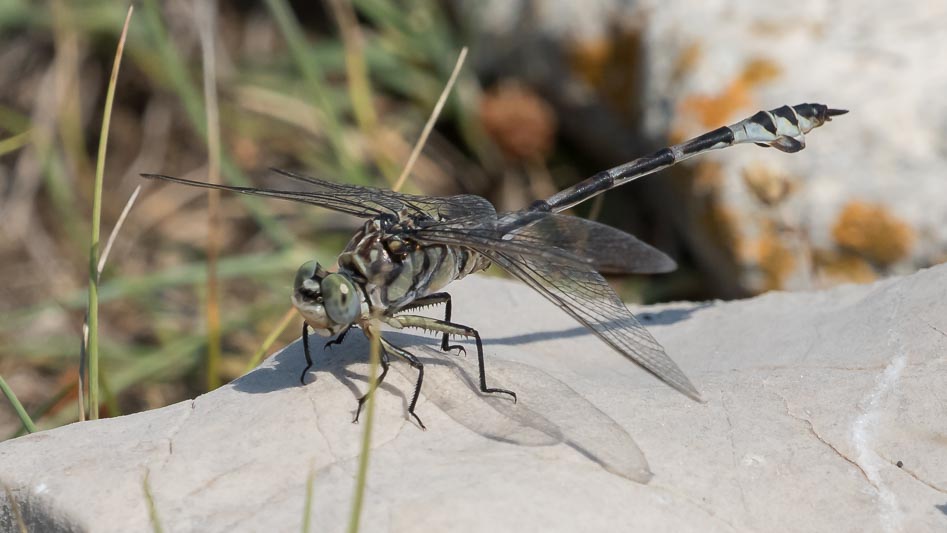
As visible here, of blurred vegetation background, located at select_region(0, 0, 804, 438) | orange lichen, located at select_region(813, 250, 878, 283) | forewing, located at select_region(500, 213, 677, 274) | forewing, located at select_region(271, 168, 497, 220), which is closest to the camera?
forewing, located at select_region(500, 213, 677, 274)

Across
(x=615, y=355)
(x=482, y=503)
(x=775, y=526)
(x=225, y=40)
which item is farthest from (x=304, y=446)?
(x=225, y=40)

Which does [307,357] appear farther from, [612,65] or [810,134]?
[612,65]

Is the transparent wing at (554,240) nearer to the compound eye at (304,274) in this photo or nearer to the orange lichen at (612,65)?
the compound eye at (304,274)

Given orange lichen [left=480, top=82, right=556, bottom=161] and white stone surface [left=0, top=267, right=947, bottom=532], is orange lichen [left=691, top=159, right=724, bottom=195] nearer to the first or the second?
orange lichen [left=480, top=82, right=556, bottom=161]

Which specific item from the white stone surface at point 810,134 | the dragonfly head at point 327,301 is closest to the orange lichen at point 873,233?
the white stone surface at point 810,134

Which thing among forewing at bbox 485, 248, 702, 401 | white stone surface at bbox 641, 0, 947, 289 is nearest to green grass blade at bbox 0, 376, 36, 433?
forewing at bbox 485, 248, 702, 401

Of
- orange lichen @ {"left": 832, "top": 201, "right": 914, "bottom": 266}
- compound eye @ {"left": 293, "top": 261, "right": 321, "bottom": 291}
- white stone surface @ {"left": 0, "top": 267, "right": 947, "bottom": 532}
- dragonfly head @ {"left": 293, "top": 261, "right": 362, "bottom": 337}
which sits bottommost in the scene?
white stone surface @ {"left": 0, "top": 267, "right": 947, "bottom": 532}

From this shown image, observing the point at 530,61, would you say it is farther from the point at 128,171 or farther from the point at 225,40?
the point at 128,171
